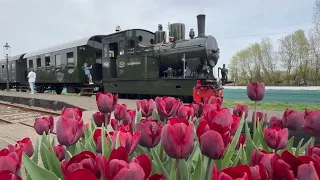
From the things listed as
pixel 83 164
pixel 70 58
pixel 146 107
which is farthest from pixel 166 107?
pixel 70 58

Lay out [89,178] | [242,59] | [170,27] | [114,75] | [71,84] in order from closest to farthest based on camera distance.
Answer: [89,178]
[170,27]
[114,75]
[71,84]
[242,59]

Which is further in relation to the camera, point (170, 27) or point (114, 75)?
point (114, 75)

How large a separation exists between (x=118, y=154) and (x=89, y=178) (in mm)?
141

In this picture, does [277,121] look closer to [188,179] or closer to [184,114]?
[184,114]

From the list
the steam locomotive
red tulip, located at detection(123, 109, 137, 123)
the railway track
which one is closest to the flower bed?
red tulip, located at detection(123, 109, 137, 123)

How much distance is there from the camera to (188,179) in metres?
0.87

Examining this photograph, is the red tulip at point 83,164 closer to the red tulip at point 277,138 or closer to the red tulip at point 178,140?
the red tulip at point 178,140

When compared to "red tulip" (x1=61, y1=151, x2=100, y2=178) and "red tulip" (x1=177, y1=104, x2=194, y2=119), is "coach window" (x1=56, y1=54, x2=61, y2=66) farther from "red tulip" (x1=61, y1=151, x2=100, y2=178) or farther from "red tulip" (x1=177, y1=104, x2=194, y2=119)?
"red tulip" (x1=61, y1=151, x2=100, y2=178)

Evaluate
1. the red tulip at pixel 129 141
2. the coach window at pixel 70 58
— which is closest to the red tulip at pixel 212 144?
the red tulip at pixel 129 141

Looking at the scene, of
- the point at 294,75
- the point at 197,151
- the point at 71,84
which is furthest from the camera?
the point at 294,75

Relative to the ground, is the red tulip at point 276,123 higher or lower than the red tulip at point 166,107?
lower

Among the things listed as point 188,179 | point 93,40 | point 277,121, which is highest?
point 93,40

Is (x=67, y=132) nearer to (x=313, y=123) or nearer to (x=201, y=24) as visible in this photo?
(x=313, y=123)

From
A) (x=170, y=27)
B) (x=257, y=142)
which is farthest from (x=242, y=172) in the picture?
(x=170, y=27)
